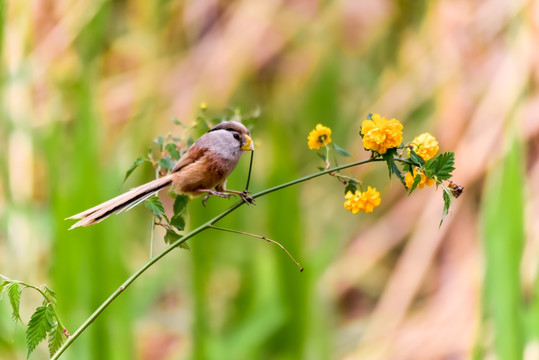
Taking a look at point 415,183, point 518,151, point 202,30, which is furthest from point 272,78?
point 415,183

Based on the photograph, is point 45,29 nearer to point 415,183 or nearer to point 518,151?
point 518,151

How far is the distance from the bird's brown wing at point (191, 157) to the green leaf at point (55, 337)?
0.15m

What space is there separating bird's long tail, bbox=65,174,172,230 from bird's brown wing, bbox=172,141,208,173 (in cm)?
2

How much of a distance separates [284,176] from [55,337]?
1.00m

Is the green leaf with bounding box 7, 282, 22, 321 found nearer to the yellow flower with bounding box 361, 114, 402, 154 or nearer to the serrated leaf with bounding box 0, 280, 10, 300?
the serrated leaf with bounding box 0, 280, 10, 300

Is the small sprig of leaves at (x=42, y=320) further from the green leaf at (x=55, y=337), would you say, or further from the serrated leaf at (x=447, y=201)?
the serrated leaf at (x=447, y=201)

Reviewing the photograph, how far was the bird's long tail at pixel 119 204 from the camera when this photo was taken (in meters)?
0.46

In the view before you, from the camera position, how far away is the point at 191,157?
57 cm

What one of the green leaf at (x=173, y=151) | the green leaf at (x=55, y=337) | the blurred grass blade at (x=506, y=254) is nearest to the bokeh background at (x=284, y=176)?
the blurred grass blade at (x=506, y=254)

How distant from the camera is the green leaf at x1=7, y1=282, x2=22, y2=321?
44 cm

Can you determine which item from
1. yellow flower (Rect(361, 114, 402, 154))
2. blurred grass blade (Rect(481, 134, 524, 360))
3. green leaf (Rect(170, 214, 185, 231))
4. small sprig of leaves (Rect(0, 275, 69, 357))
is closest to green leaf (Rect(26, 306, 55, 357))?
small sprig of leaves (Rect(0, 275, 69, 357))

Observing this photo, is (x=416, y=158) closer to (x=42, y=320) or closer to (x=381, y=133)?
(x=381, y=133)

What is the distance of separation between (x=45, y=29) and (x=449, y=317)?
1.31 m

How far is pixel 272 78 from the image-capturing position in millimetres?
2334
